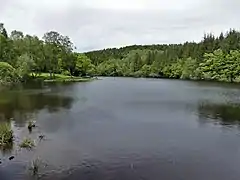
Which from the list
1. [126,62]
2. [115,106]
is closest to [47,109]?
[115,106]

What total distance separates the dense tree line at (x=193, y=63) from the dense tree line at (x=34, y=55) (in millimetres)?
43998

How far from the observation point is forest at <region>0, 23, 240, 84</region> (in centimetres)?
9488

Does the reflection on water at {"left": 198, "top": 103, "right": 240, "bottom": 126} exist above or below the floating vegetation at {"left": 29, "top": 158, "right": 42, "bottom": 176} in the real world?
below

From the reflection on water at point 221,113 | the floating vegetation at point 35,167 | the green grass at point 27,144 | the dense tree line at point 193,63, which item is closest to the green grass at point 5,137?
the green grass at point 27,144

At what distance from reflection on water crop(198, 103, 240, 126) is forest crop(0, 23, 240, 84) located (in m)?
52.0

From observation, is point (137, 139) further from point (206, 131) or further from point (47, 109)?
point (47, 109)

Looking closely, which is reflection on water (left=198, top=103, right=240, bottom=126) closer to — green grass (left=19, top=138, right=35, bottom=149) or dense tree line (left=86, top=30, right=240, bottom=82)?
green grass (left=19, top=138, right=35, bottom=149)

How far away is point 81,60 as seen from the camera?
13675 cm

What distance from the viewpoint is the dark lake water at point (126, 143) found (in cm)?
1909

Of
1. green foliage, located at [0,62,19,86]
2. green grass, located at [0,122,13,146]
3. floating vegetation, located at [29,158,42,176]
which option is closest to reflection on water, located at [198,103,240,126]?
green grass, located at [0,122,13,146]

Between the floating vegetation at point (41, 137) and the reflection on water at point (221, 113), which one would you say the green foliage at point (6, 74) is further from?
the floating vegetation at point (41, 137)

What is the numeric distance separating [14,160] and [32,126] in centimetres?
976

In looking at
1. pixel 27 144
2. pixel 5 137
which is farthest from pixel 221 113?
pixel 5 137

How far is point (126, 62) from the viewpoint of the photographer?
177 metres
